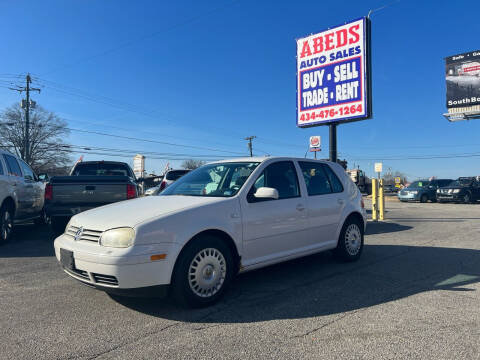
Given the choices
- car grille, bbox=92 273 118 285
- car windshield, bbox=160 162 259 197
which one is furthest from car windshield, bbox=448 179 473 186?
car grille, bbox=92 273 118 285

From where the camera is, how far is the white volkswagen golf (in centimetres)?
339

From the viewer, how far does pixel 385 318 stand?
11.4ft

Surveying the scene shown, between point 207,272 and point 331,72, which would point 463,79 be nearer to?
point 331,72

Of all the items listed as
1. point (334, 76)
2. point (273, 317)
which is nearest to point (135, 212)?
point (273, 317)

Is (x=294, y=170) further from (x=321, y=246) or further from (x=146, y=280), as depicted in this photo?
(x=146, y=280)

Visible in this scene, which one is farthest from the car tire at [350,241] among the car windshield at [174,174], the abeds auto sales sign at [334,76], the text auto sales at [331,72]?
the car windshield at [174,174]

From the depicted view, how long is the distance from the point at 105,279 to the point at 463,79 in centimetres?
3627

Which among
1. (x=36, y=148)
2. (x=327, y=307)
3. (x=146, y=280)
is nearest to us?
(x=146, y=280)

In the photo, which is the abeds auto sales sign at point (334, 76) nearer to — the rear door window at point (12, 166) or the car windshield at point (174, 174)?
the car windshield at point (174, 174)

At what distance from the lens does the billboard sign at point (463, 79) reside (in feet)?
102

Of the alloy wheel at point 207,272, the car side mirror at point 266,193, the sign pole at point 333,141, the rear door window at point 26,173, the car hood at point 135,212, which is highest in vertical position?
the sign pole at point 333,141

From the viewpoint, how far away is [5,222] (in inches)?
293

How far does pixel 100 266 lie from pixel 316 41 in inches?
484

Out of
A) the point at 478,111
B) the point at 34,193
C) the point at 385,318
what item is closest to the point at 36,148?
the point at 34,193
